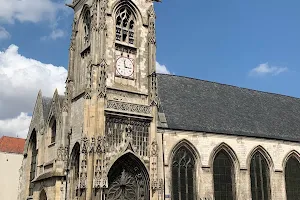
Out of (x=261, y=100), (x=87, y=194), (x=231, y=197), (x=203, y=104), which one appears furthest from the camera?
(x=261, y=100)

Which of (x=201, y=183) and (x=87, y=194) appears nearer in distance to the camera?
(x=87, y=194)

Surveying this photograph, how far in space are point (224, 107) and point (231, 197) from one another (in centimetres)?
666

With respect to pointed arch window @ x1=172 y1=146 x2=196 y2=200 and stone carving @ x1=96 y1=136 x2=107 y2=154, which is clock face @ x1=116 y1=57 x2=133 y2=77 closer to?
stone carving @ x1=96 y1=136 x2=107 y2=154

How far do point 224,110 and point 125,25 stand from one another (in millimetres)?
9566

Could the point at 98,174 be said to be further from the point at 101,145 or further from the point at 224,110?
the point at 224,110

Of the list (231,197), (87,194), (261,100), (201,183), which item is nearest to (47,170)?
(87,194)

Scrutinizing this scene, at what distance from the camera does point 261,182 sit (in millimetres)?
27000

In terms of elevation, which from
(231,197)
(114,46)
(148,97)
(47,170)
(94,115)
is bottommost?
(231,197)

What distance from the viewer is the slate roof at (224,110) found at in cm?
2638

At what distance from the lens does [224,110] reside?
28.8m

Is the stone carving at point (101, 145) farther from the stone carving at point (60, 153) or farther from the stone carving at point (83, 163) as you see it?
the stone carving at point (60, 153)

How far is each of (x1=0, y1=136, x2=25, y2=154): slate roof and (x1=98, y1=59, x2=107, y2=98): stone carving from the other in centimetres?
2161

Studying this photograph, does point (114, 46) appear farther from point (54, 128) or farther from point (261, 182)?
point (261, 182)

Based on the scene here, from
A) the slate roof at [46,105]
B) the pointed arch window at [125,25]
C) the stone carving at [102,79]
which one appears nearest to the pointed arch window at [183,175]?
the stone carving at [102,79]
